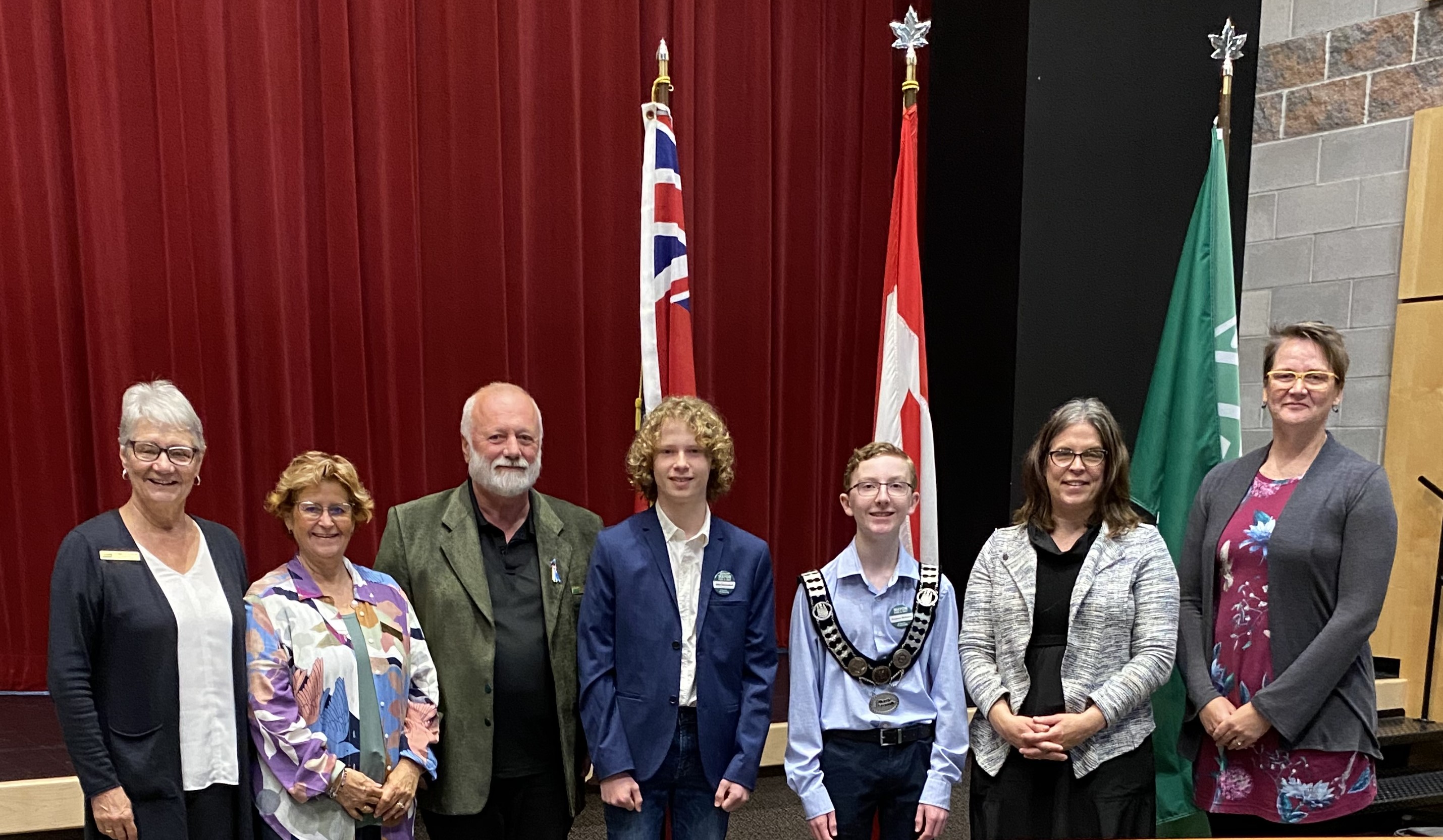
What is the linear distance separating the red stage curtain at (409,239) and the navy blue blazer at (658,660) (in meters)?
2.44

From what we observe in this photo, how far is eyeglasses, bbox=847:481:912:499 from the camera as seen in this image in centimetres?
217

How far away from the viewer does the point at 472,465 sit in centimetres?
225

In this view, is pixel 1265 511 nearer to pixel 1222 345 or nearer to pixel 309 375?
pixel 1222 345

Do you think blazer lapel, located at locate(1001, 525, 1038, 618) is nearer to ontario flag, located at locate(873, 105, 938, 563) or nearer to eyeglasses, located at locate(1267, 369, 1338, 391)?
eyeglasses, located at locate(1267, 369, 1338, 391)

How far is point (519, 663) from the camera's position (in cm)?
217

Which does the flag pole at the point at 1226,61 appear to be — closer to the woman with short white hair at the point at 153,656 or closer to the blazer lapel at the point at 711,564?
the blazer lapel at the point at 711,564

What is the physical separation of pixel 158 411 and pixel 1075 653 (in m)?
2.02

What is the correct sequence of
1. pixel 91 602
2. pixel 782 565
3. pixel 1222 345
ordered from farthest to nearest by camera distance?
pixel 782 565 < pixel 1222 345 < pixel 91 602

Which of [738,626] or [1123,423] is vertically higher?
[1123,423]

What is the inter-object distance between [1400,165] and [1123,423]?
1911mm

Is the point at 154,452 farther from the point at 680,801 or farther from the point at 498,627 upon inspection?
the point at 680,801

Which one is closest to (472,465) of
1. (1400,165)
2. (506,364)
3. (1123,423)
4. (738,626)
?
(738,626)

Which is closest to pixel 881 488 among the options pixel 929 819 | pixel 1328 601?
pixel 929 819

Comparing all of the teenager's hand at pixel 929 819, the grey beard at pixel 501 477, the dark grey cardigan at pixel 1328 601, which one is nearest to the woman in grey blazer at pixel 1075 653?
the teenager's hand at pixel 929 819
